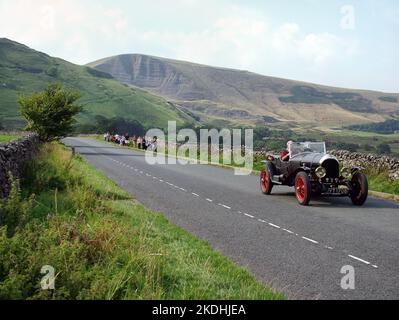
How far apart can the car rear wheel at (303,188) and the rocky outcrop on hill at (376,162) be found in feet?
19.5

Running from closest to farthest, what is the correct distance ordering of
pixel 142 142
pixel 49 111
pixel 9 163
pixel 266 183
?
pixel 9 163, pixel 266 183, pixel 49 111, pixel 142 142

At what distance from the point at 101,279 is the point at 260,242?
423cm

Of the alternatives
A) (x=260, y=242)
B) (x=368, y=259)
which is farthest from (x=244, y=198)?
(x=368, y=259)

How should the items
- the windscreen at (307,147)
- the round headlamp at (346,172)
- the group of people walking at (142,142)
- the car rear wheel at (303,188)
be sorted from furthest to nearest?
the group of people walking at (142,142) < the windscreen at (307,147) < the round headlamp at (346,172) < the car rear wheel at (303,188)

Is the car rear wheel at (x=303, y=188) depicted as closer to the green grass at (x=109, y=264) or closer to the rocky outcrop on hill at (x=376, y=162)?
the green grass at (x=109, y=264)

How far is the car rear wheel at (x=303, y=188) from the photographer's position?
13602 mm

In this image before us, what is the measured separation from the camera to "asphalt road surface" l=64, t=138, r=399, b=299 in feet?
21.7

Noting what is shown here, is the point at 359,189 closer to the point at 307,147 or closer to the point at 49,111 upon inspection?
the point at 307,147

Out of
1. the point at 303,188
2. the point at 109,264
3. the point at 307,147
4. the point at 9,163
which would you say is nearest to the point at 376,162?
the point at 307,147

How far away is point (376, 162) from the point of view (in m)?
20.5

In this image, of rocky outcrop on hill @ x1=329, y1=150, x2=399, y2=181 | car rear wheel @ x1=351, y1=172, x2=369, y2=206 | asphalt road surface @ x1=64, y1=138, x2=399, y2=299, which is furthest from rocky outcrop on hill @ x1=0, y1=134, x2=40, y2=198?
rocky outcrop on hill @ x1=329, y1=150, x2=399, y2=181

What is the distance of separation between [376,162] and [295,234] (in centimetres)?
1218

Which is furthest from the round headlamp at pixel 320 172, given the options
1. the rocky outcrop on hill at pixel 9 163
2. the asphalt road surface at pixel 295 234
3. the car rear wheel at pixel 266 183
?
the rocky outcrop on hill at pixel 9 163
